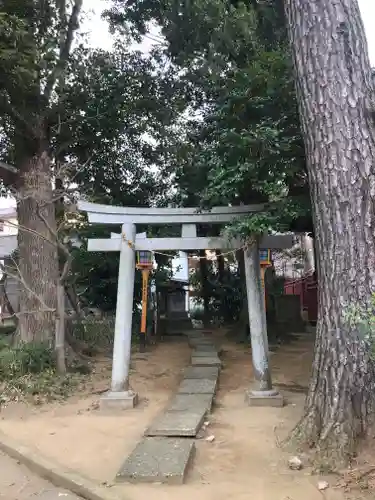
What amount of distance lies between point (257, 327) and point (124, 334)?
2.18m

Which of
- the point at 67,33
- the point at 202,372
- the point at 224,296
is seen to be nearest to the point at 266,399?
the point at 202,372

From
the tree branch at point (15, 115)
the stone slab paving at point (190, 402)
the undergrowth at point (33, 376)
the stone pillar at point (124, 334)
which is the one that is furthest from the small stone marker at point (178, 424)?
the tree branch at point (15, 115)

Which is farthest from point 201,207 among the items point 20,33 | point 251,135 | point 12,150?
point 12,150

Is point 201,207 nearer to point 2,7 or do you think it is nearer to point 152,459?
point 152,459

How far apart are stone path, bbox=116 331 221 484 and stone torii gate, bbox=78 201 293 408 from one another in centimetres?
84

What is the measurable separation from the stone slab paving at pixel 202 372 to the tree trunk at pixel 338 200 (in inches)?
160

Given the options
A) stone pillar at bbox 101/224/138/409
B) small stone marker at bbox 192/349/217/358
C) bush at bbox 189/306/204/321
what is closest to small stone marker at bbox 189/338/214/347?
small stone marker at bbox 192/349/217/358

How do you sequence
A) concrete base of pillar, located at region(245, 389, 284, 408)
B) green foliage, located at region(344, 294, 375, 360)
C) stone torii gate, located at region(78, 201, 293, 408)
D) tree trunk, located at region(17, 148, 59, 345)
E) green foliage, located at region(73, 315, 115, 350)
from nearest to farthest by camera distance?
green foliage, located at region(344, 294, 375, 360)
concrete base of pillar, located at region(245, 389, 284, 408)
stone torii gate, located at region(78, 201, 293, 408)
tree trunk, located at region(17, 148, 59, 345)
green foliage, located at region(73, 315, 115, 350)

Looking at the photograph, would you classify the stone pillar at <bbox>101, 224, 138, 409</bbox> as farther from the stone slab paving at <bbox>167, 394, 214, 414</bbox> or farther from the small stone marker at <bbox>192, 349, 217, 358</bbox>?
the small stone marker at <bbox>192, 349, 217, 358</bbox>

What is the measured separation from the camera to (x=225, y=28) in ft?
29.5

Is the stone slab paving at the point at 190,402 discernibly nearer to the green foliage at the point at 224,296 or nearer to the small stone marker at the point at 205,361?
the small stone marker at the point at 205,361

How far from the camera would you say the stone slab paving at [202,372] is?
8.87 m

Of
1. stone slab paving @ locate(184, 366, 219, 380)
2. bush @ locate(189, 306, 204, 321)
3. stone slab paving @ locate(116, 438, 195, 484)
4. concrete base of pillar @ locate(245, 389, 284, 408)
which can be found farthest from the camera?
bush @ locate(189, 306, 204, 321)

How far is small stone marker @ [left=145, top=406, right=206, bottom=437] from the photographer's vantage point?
5.55 meters
